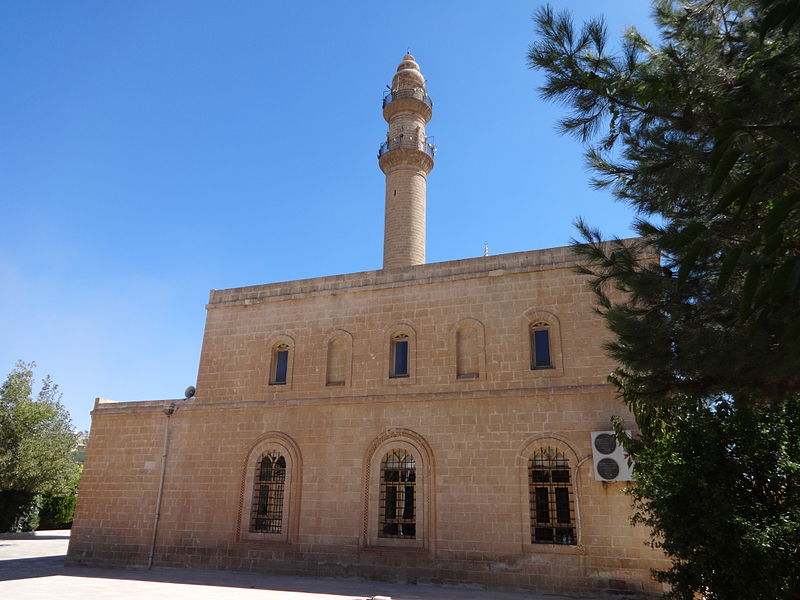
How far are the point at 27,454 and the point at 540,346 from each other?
59.6 ft

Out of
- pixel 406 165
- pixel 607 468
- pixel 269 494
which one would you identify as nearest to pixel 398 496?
pixel 269 494

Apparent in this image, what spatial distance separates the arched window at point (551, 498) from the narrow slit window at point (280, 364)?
559 cm

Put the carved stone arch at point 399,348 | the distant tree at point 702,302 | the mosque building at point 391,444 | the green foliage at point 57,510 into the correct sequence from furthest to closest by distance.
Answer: the green foliage at point 57,510
the carved stone arch at point 399,348
the mosque building at point 391,444
the distant tree at point 702,302

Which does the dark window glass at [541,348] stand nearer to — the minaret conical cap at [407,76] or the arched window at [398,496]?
the arched window at [398,496]

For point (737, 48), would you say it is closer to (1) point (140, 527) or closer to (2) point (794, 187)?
(2) point (794, 187)

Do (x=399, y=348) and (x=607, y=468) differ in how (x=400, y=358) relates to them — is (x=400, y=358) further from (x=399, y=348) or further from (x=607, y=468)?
(x=607, y=468)

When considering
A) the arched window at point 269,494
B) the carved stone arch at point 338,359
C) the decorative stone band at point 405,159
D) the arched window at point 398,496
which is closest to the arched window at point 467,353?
the arched window at point 398,496

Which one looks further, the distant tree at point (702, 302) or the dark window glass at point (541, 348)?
the dark window glass at point (541, 348)

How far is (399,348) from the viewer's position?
470 inches

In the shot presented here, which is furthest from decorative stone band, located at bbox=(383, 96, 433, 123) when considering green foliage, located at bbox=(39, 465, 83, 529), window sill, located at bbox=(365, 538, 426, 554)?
green foliage, located at bbox=(39, 465, 83, 529)

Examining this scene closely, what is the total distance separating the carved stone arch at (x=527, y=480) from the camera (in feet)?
31.3

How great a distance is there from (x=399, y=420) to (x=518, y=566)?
3.28 meters

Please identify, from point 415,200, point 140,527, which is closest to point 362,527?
point 140,527

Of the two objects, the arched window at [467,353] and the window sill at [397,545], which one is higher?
the arched window at [467,353]
